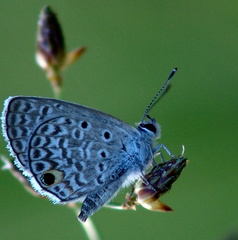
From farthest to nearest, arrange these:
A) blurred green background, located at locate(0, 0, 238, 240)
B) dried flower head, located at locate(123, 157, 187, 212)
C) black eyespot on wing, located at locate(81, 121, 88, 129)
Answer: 1. blurred green background, located at locate(0, 0, 238, 240)
2. black eyespot on wing, located at locate(81, 121, 88, 129)
3. dried flower head, located at locate(123, 157, 187, 212)

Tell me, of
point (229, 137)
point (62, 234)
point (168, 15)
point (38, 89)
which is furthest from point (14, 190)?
point (168, 15)

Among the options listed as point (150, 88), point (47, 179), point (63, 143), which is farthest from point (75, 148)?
point (150, 88)

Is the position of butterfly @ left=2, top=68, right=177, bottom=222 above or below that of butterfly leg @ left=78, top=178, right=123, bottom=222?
above

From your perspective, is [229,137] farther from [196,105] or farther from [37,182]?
[37,182]

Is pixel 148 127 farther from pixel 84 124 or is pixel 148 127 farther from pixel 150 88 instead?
pixel 150 88

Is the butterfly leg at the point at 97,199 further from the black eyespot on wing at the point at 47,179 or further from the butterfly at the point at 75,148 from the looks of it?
the black eyespot on wing at the point at 47,179

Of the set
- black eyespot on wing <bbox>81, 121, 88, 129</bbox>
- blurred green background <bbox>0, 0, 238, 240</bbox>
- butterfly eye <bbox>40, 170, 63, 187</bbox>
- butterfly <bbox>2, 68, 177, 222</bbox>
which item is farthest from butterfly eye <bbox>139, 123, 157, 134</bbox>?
blurred green background <bbox>0, 0, 238, 240</bbox>

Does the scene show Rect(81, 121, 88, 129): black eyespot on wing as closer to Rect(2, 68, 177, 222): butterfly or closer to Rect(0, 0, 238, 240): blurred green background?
Rect(2, 68, 177, 222): butterfly
